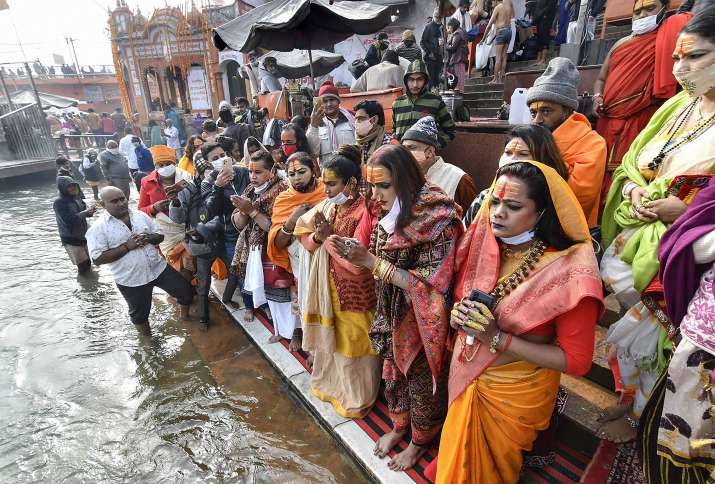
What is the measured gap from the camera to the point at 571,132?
2.40 metres

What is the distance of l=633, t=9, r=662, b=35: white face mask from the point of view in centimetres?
278

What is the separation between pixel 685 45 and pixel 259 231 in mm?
3438

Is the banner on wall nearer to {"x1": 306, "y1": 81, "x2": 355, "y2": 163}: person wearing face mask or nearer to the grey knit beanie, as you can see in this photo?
{"x1": 306, "y1": 81, "x2": 355, "y2": 163}: person wearing face mask

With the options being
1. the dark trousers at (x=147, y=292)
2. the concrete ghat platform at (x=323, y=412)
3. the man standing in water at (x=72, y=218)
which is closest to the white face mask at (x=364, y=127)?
the concrete ghat platform at (x=323, y=412)

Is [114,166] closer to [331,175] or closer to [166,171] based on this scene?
[166,171]

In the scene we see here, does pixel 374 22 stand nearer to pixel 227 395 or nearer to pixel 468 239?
pixel 468 239

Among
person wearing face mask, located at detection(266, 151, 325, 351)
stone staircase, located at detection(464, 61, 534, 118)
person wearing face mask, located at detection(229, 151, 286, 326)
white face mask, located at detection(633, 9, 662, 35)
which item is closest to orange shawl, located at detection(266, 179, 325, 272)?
person wearing face mask, located at detection(266, 151, 325, 351)

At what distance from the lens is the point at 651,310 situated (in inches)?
72.7

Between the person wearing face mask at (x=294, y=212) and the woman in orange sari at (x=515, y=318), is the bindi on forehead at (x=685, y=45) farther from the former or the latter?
the person wearing face mask at (x=294, y=212)

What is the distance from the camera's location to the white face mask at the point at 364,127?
11.6ft

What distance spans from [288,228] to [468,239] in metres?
1.77

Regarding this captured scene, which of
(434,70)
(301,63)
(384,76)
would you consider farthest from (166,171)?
(301,63)

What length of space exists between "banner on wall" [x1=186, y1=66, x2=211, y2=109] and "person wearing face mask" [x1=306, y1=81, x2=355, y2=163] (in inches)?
711

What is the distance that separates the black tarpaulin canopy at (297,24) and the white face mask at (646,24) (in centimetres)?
309
